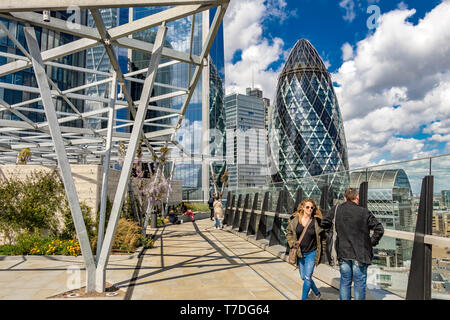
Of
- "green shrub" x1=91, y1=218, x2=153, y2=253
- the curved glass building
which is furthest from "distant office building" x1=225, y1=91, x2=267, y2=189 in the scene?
"green shrub" x1=91, y1=218, x2=153, y2=253

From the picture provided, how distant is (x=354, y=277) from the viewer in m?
4.53

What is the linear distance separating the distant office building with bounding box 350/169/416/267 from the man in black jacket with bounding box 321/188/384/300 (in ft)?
2.21

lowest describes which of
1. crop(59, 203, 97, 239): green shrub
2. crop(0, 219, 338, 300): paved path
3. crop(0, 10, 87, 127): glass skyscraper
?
crop(0, 219, 338, 300): paved path

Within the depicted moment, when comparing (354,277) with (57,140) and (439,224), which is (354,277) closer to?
(439,224)

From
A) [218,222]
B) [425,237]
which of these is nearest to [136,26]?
[425,237]

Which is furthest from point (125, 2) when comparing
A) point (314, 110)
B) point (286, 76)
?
point (286, 76)

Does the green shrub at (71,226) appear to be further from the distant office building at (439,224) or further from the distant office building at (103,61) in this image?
the distant office building at (103,61)

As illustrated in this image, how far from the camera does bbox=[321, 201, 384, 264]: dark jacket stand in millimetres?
4406

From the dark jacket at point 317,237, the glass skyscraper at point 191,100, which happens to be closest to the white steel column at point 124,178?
the dark jacket at point 317,237

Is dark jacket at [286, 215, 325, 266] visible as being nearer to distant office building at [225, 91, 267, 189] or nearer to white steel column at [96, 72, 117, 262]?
white steel column at [96, 72, 117, 262]

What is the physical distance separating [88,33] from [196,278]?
5489 millimetres

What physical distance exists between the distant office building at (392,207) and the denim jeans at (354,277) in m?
0.73

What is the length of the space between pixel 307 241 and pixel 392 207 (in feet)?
4.70

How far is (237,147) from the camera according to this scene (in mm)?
109562
